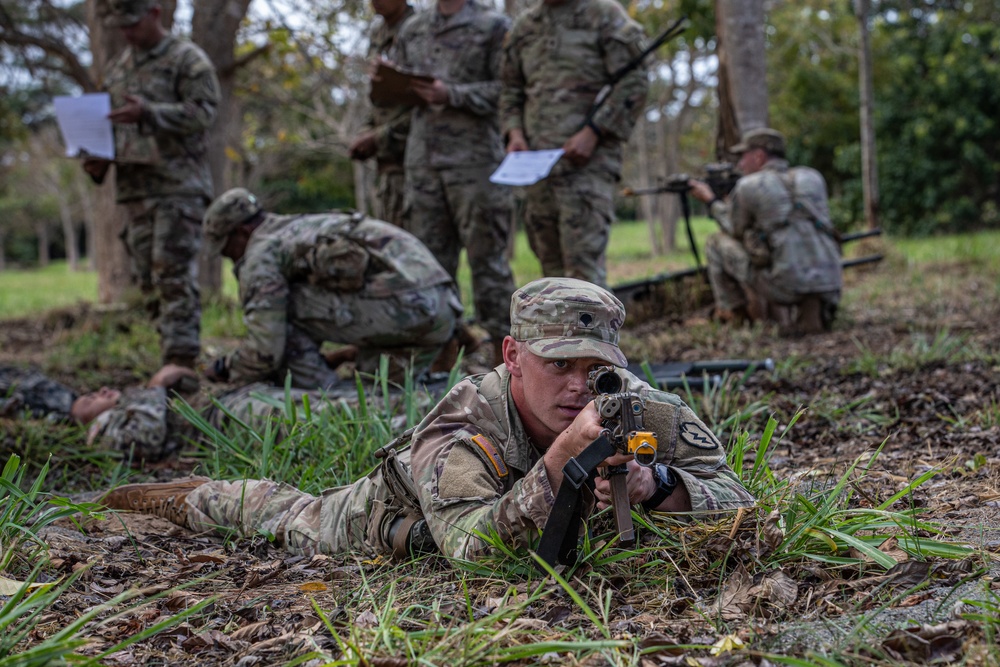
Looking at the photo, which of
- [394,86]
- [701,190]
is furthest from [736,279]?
[394,86]

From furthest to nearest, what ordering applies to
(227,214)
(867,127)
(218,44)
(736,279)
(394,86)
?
(867,127), (218,44), (736,279), (394,86), (227,214)

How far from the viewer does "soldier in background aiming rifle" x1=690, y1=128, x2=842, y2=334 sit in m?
6.39

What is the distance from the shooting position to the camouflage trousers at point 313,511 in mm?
2678

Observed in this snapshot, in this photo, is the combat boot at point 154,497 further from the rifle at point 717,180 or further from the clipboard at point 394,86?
the rifle at point 717,180

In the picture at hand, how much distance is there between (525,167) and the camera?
203 inches

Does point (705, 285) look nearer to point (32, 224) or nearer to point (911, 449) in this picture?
point (911, 449)

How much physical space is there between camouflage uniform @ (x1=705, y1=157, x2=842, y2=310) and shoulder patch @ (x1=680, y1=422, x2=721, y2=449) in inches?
161

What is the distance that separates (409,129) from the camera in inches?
233

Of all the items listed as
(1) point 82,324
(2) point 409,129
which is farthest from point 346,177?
(2) point 409,129

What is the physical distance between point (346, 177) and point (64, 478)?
24.9 m

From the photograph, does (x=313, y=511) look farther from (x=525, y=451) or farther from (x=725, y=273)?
(x=725, y=273)

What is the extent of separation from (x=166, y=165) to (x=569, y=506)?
4.44 m

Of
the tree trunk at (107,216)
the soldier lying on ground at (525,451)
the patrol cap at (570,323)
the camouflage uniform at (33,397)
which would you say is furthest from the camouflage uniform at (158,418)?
the tree trunk at (107,216)

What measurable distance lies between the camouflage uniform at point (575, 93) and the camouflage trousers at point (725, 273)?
4.91 feet
